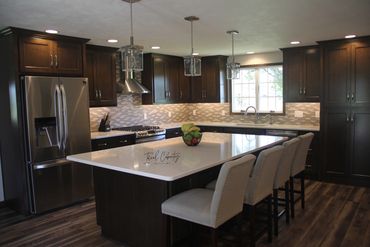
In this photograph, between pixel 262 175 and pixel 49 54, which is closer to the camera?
pixel 262 175

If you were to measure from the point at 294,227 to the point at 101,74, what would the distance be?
3638 mm

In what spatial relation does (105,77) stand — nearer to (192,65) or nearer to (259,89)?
(192,65)

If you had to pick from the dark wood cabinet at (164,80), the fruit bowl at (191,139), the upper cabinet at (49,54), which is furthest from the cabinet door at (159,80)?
the fruit bowl at (191,139)

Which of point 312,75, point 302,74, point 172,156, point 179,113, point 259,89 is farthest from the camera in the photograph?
point 179,113

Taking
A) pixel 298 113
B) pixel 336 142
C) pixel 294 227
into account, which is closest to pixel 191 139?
pixel 294 227

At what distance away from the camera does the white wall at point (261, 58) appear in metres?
6.27

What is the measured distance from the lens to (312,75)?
18.3ft

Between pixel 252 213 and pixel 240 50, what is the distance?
12.6 feet

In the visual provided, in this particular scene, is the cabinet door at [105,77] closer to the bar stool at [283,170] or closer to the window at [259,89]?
the window at [259,89]

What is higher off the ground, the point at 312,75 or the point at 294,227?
the point at 312,75

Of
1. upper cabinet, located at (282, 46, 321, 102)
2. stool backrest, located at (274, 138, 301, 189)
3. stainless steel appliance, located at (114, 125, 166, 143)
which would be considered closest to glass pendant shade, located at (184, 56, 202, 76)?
stool backrest, located at (274, 138, 301, 189)

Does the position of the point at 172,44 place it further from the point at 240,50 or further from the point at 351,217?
the point at 351,217

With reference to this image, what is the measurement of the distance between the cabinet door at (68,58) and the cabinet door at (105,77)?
581 millimetres

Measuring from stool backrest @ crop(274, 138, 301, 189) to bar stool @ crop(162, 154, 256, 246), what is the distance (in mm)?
807
